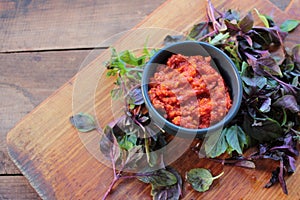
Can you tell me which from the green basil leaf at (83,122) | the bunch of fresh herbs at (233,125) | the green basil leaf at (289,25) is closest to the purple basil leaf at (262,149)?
the bunch of fresh herbs at (233,125)

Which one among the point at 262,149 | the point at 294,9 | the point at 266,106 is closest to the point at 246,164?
the point at 262,149

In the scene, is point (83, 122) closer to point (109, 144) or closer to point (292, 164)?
point (109, 144)

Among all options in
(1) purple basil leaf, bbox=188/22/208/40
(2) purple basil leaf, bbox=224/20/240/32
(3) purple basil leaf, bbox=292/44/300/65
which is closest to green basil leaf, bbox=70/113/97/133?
(1) purple basil leaf, bbox=188/22/208/40

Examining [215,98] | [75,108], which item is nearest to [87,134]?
[75,108]

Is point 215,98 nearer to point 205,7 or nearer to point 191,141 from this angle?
point 191,141

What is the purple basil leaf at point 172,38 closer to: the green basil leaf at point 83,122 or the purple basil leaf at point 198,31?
the purple basil leaf at point 198,31
